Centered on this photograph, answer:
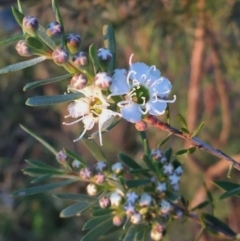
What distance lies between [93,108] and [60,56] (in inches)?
3.5

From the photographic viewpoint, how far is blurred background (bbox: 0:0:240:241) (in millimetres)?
1646

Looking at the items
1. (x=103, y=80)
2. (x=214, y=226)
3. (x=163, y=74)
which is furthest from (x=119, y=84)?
(x=163, y=74)

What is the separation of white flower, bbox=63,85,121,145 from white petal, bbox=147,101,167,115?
0.04 metres

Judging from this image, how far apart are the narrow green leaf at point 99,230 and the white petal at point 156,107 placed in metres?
0.29

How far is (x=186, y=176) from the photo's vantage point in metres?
2.38

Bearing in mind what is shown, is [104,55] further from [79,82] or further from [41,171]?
[41,171]

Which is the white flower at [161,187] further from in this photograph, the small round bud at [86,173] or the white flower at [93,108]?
the white flower at [93,108]

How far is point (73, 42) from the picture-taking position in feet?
2.27

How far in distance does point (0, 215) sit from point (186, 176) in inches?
35.0

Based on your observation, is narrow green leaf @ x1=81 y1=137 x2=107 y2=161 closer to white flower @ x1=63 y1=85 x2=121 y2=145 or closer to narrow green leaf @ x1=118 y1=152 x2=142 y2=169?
narrow green leaf @ x1=118 y1=152 x2=142 y2=169

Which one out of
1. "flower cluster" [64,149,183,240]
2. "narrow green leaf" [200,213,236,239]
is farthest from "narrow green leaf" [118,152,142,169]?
"narrow green leaf" [200,213,236,239]

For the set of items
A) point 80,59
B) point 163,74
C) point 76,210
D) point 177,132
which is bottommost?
point 163,74

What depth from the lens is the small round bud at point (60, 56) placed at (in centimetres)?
65

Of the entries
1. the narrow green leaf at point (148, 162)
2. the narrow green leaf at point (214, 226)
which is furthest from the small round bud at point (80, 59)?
the narrow green leaf at point (214, 226)
